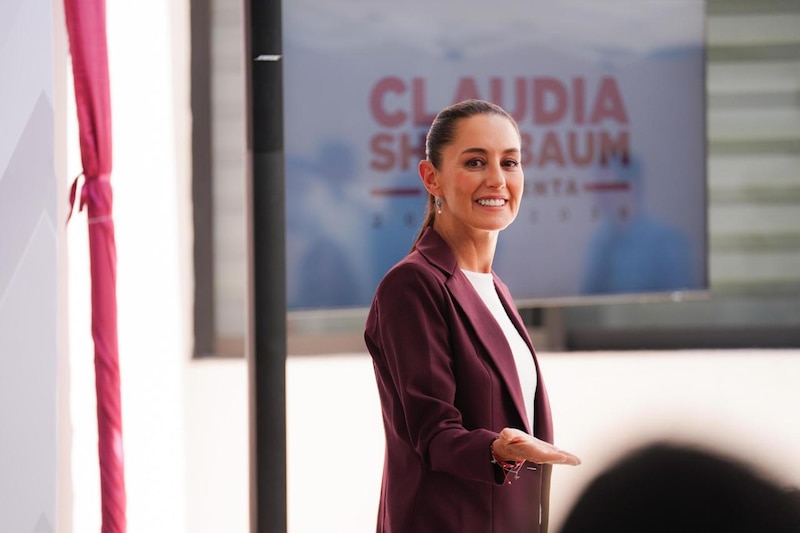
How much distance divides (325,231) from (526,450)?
120 centimetres

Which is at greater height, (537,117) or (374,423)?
(537,117)

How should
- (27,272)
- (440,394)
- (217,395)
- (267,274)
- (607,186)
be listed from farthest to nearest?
(217,395), (607,186), (267,274), (27,272), (440,394)

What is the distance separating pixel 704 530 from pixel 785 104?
1.41 m

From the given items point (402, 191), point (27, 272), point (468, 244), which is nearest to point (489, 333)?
point (468, 244)

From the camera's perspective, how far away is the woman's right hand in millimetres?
1286

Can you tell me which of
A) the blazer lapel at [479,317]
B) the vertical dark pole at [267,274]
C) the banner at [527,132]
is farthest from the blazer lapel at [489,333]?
the banner at [527,132]

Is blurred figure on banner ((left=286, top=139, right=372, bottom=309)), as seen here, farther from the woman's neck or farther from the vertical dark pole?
the woman's neck

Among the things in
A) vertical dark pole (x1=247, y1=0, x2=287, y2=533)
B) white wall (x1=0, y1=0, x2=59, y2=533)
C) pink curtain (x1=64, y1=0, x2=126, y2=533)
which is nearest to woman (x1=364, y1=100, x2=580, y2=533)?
vertical dark pole (x1=247, y1=0, x2=287, y2=533)

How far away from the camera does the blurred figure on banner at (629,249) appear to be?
258 cm

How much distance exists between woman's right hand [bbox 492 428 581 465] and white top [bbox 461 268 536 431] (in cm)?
13

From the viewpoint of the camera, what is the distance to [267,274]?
1.98 meters

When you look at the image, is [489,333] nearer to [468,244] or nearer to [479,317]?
[479,317]

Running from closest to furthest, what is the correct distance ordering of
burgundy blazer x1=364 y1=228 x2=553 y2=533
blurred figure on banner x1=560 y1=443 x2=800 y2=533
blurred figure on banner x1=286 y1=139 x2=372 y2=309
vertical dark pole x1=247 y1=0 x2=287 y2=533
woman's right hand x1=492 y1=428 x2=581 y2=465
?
woman's right hand x1=492 y1=428 x2=581 y2=465 → burgundy blazer x1=364 y1=228 x2=553 y2=533 → vertical dark pole x1=247 y1=0 x2=287 y2=533 → blurred figure on banner x1=560 y1=443 x2=800 y2=533 → blurred figure on banner x1=286 y1=139 x2=372 y2=309

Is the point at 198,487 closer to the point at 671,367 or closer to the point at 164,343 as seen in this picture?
the point at 164,343
